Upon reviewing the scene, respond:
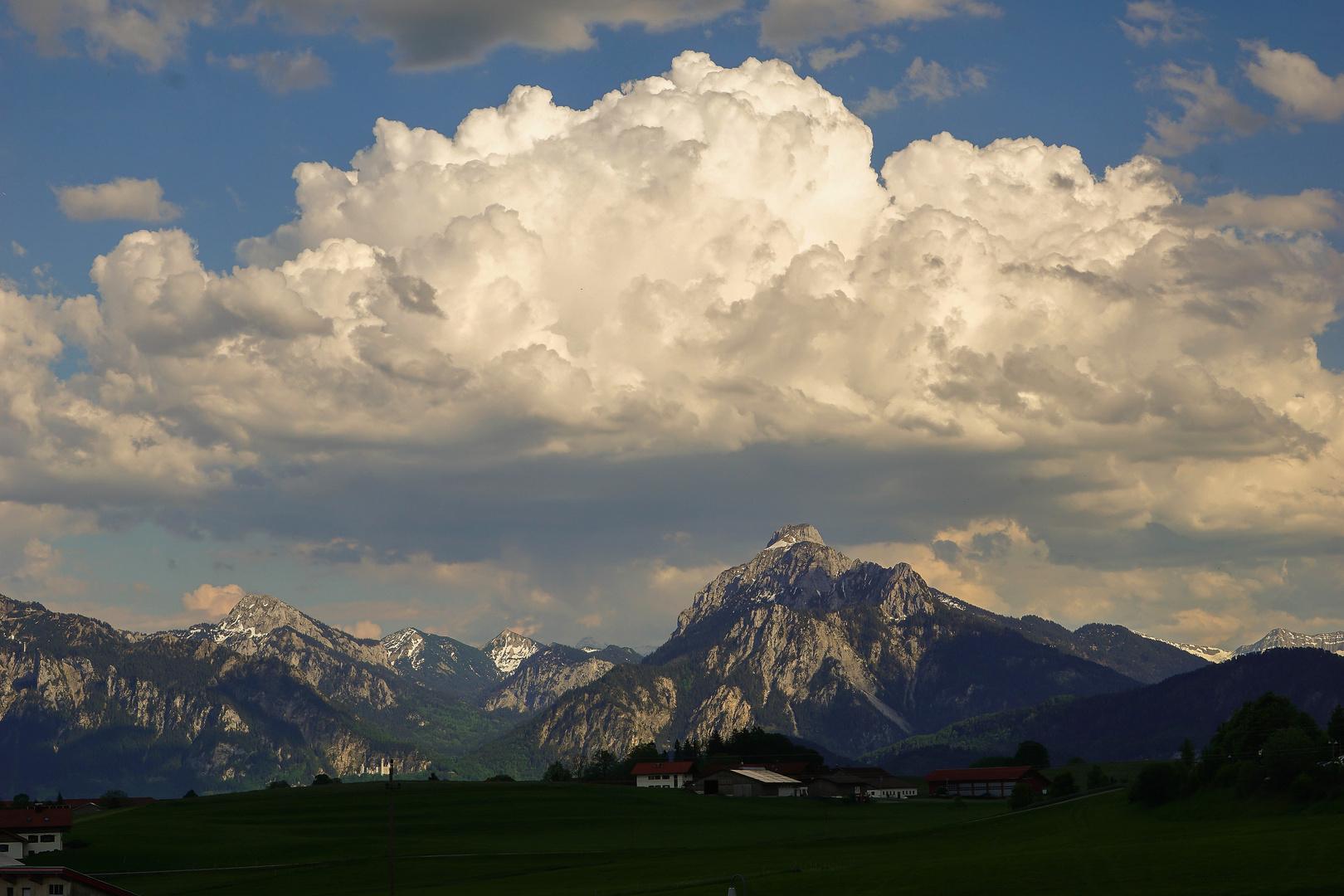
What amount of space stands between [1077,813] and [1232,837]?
183ft

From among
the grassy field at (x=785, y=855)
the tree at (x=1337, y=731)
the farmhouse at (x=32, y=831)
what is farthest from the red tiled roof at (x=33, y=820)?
the tree at (x=1337, y=731)

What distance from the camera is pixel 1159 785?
151250 mm

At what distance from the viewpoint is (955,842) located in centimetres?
14050

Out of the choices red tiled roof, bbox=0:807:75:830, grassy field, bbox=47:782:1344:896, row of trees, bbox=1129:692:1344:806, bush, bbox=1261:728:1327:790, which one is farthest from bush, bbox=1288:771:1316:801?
red tiled roof, bbox=0:807:75:830

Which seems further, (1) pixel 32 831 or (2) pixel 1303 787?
(1) pixel 32 831

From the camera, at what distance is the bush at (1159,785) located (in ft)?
491

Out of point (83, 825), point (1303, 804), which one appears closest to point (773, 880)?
point (1303, 804)

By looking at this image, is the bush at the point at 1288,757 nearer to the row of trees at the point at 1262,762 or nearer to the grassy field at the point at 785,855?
the row of trees at the point at 1262,762

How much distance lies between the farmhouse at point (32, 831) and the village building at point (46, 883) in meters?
56.1

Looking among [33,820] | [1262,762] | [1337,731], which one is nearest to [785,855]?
[1262,762]

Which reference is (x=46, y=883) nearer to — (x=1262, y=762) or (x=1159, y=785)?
(x=1159, y=785)

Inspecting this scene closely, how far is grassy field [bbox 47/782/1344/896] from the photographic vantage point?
96.2 m

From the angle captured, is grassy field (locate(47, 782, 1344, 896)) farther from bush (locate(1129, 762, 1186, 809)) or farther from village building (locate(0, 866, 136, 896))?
village building (locate(0, 866, 136, 896))

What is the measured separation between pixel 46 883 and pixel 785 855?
73303 mm
